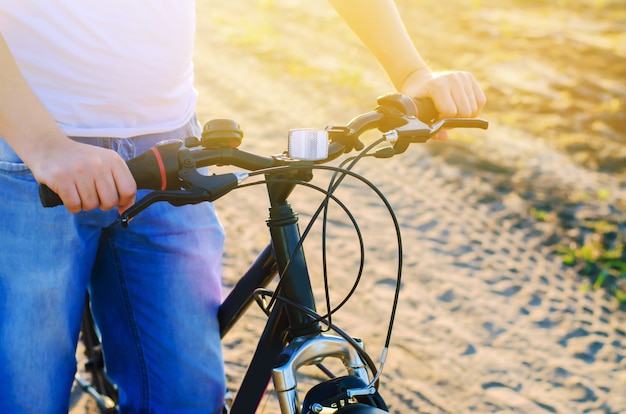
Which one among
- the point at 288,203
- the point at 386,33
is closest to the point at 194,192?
the point at 288,203

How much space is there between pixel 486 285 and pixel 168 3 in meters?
2.94

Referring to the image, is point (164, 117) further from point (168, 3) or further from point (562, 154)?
point (562, 154)

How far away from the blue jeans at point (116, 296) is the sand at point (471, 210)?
1.14m

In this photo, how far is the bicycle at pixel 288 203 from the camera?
1.23 meters

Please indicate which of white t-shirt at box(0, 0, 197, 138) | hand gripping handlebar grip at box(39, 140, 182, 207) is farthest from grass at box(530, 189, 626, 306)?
hand gripping handlebar grip at box(39, 140, 182, 207)

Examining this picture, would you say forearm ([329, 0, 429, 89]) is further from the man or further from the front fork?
the front fork

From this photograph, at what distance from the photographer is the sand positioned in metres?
3.25

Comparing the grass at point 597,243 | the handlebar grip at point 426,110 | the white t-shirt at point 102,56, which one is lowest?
the grass at point 597,243

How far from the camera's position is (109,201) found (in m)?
1.17

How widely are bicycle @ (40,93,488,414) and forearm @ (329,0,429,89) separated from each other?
157mm

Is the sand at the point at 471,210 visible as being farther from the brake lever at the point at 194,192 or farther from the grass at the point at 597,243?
the brake lever at the point at 194,192

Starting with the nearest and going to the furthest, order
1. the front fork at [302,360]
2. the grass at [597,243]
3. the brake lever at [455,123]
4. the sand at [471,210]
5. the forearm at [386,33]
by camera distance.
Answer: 1. the front fork at [302,360]
2. the brake lever at [455,123]
3. the forearm at [386,33]
4. the sand at [471,210]
5. the grass at [597,243]

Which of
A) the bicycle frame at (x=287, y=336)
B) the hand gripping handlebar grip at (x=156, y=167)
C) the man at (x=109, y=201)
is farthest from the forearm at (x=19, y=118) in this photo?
the bicycle frame at (x=287, y=336)

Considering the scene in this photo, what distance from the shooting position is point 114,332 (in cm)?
184
